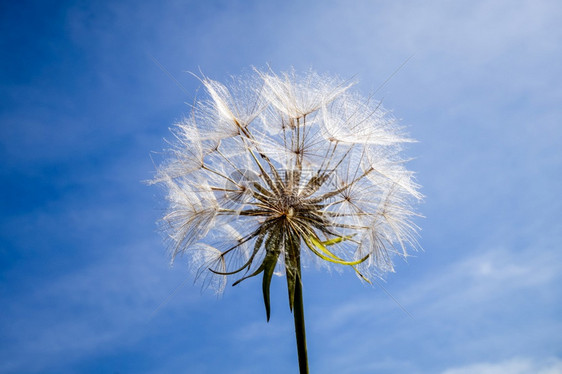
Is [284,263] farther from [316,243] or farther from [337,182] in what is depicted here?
[337,182]

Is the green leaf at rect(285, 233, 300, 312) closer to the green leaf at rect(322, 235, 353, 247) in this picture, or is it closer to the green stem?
the green stem

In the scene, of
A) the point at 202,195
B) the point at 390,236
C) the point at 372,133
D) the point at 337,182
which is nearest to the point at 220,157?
the point at 202,195

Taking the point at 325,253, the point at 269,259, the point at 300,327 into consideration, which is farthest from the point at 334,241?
the point at 300,327

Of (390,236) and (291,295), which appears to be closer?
(291,295)

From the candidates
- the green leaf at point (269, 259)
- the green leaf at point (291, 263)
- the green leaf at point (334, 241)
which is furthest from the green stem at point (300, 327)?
the green leaf at point (334, 241)

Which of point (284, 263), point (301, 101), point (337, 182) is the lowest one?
point (284, 263)

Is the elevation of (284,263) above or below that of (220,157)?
below

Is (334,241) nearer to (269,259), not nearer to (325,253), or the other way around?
(325,253)

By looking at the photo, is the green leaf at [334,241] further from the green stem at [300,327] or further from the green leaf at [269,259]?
the green leaf at [269,259]
